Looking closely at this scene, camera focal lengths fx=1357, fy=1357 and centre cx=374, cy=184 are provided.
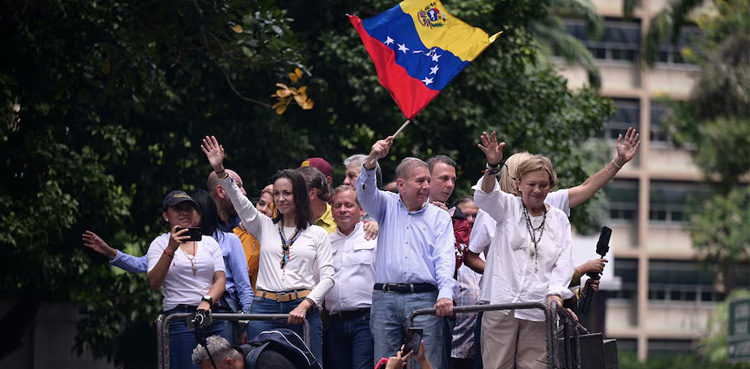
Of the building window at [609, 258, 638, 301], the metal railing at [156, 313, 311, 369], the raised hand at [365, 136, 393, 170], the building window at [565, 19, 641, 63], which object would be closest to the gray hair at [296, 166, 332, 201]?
the raised hand at [365, 136, 393, 170]

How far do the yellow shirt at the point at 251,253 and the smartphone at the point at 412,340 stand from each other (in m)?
2.27

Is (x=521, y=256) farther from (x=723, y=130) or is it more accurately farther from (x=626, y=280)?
(x=626, y=280)

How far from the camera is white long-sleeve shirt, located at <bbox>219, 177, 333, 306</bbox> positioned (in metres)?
8.80

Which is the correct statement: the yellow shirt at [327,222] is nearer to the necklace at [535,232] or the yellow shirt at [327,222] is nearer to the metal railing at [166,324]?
the metal railing at [166,324]

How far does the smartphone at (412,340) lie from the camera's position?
761cm

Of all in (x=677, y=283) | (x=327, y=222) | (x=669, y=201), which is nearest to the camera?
(x=327, y=222)

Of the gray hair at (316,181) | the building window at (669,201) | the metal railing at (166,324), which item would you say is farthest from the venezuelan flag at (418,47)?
the building window at (669,201)

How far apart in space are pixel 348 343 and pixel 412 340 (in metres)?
1.43

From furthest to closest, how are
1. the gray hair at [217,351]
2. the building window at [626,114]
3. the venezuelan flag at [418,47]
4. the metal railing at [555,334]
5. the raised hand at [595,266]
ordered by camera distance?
the building window at [626,114]
the venezuelan flag at [418,47]
the raised hand at [595,266]
the gray hair at [217,351]
the metal railing at [555,334]

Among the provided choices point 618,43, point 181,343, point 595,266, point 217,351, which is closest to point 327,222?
point 181,343

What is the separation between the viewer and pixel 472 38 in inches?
403

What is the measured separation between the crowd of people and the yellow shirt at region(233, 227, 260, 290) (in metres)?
0.02

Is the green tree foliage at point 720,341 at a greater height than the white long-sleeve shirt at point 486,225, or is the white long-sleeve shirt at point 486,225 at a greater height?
the white long-sleeve shirt at point 486,225

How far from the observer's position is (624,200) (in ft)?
182
